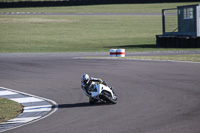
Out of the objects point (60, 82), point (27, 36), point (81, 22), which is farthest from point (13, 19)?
point (60, 82)

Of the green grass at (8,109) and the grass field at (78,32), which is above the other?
the green grass at (8,109)

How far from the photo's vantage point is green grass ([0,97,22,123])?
10234mm

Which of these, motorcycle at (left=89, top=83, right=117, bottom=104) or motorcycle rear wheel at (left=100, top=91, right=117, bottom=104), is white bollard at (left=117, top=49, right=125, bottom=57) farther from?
motorcycle rear wheel at (left=100, top=91, right=117, bottom=104)

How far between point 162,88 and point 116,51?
12.3m

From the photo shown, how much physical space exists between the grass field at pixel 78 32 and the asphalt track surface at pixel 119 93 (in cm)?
1174

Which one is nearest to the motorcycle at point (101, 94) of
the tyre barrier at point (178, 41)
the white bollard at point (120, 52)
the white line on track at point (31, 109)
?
the white line on track at point (31, 109)

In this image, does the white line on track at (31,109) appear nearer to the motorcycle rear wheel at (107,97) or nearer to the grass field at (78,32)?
the motorcycle rear wheel at (107,97)

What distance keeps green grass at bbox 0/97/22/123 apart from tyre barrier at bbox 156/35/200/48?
844 inches

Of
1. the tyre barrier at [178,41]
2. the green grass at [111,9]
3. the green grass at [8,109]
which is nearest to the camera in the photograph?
the green grass at [8,109]

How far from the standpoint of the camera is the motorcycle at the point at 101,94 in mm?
11070

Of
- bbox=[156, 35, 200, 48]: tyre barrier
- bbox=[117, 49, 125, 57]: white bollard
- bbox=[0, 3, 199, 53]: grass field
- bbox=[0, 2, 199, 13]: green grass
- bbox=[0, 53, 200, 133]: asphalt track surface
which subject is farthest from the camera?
bbox=[0, 2, 199, 13]: green grass

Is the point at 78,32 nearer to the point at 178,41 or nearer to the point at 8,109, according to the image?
the point at 178,41

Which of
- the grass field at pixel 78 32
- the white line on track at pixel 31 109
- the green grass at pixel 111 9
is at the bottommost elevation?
the grass field at pixel 78 32

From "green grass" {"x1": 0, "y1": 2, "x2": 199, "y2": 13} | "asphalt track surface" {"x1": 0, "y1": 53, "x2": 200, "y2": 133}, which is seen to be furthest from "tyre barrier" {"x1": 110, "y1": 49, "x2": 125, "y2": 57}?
"green grass" {"x1": 0, "y1": 2, "x2": 199, "y2": 13}
